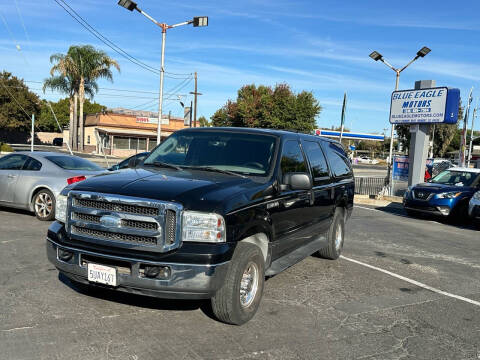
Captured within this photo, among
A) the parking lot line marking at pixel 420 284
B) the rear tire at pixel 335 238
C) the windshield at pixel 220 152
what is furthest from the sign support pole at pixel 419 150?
the windshield at pixel 220 152

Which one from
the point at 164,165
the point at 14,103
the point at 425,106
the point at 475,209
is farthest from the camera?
the point at 14,103

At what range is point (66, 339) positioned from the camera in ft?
12.4

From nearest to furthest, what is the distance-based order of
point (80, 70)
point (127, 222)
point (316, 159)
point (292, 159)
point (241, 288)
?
1. point (127, 222)
2. point (241, 288)
3. point (292, 159)
4. point (316, 159)
5. point (80, 70)

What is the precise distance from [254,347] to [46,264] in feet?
11.2

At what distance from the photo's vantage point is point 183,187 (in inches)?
160

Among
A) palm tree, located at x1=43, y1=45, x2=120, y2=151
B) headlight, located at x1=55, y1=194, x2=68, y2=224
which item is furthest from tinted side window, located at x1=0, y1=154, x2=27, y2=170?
palm tree, located at x1=43, y1=45, x2=120, y2=151

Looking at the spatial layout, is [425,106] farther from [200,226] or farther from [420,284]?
[200,226]

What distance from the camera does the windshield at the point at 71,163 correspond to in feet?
30.9

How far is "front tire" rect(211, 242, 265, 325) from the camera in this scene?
3984 millimetres

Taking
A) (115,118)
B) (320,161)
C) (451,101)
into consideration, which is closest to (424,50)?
(451,101)

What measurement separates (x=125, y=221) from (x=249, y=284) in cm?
136

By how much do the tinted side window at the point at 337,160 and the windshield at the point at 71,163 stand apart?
17.1 ft

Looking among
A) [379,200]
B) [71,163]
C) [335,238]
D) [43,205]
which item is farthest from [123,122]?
[335,238]

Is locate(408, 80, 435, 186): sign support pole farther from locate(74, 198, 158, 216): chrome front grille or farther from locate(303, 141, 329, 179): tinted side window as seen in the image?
locate(74, 198, 158, 216): chrome front grille
